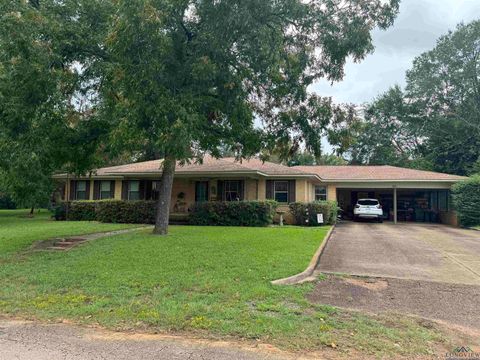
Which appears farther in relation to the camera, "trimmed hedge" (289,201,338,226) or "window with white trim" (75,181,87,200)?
"window with white trim" (75,181,87,200)

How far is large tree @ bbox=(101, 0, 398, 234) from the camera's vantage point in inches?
364

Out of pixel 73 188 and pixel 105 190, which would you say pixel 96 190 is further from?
pixel 73 188

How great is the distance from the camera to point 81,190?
25156 mm

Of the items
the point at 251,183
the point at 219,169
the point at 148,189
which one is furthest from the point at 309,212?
the point at 148,189

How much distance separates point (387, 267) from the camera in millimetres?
8969

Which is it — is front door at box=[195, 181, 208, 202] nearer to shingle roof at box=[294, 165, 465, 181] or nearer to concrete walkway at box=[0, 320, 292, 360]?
shingle roof at box=[294, 165, 465, 181]

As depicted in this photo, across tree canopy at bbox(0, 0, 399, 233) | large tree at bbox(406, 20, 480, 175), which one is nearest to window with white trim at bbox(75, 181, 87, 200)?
tree canopy at bbox(0, 0, 399, 233)

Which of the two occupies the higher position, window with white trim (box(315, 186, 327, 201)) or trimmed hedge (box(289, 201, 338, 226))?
window with white trim (box(315, 186, 327, 201))

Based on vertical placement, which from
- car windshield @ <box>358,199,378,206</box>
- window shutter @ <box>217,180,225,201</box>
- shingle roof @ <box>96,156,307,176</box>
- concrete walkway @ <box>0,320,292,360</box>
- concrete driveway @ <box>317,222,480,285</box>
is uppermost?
shingle roof @ <box>96,156,307,176</box>

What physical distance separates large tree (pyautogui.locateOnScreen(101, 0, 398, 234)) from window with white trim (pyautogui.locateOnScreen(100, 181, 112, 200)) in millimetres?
11691

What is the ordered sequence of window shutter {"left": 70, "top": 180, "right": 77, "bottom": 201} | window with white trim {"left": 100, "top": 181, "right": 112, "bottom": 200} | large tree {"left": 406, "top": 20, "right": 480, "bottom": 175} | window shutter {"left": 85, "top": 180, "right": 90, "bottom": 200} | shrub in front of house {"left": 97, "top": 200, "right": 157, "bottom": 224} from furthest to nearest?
large tree {"left": 406, "top": 20, "right": 480, "bottom": 175}
window shutter {"left": 70, "top": 180, "right": 77, "bottom": 201}
window shutter {"left": 85, "top": 180, "right": 90, "bottom": 200}
window with white trim {"left": 100, "top": 181, "right": 112, "bottom": 200}
shrub in front of house {"left": 97, "top": 200, "right": 157, "bottom": 224}

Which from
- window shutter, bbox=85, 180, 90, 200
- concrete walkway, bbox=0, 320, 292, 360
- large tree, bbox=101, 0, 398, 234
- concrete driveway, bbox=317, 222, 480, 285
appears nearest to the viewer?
concrete walkway, bbox=0, 320, 292, 360

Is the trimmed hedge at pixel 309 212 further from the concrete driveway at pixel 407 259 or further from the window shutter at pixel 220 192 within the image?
the concrete driveway at pixel 407 259

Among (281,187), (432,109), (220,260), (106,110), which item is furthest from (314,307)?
(432,109)
